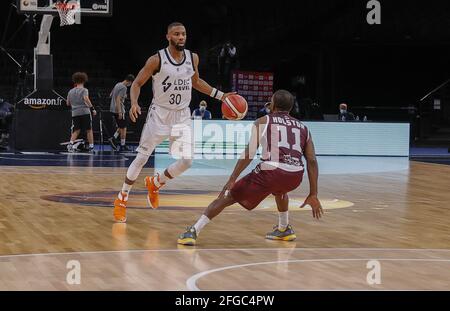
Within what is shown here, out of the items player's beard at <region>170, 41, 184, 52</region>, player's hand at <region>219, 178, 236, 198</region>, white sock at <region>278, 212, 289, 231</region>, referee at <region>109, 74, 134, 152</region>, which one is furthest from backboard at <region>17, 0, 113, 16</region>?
player's hand at <region>219, 178, 236, 198</region>

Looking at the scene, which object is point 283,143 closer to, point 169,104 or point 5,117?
point 169,104

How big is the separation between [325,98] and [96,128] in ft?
32.5

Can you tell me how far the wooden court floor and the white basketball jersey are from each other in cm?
125

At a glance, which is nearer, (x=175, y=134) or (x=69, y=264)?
(x=69, y=264)

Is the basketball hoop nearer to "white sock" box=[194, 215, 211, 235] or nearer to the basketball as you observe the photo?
the basketball

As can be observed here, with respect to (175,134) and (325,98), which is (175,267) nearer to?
(175,134)

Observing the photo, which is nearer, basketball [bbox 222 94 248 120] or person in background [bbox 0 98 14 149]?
basketball [bbox 222 94 248 120]

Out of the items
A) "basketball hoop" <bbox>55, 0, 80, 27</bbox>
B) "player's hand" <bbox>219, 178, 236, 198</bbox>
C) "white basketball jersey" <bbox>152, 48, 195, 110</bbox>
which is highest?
"basketball hoop" <bbox>55, 0, 80, 27</bbox>

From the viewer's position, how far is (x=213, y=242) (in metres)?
8.57

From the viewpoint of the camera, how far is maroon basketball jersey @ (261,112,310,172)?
27.5 ft

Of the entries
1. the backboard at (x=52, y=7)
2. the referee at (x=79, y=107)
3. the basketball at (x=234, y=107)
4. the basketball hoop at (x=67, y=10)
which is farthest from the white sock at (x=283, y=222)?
the backboard at (x=52, y=7)

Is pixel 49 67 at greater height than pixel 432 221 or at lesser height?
greater
